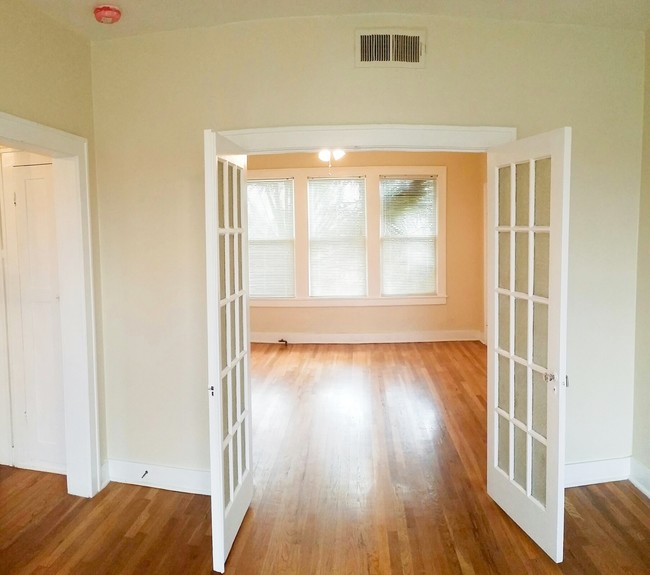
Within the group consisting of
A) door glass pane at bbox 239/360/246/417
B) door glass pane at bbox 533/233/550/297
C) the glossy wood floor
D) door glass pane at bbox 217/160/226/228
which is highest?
door glass pane at bbox 217/160/226/228

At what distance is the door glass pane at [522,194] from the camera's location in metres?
2.28

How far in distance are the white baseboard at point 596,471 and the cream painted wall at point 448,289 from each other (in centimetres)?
390

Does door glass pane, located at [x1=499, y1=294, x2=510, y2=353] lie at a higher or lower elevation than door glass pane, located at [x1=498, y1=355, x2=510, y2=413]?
higher

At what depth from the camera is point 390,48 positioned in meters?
2.50

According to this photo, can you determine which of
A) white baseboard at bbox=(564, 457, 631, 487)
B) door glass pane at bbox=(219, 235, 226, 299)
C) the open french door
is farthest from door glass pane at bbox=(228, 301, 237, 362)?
white baseboard at bbox=(564, 457, 631, 487)

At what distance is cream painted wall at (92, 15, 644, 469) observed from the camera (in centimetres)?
254

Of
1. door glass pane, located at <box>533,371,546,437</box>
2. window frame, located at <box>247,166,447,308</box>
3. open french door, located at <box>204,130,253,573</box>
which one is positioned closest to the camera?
open french door, located at <box>204,130,253,573</box>

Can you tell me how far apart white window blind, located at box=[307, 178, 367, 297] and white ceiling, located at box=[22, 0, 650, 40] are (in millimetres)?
4072

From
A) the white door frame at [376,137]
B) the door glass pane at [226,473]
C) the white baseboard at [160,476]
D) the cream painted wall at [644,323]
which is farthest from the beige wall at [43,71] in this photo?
the cream painted wall at [644,323]

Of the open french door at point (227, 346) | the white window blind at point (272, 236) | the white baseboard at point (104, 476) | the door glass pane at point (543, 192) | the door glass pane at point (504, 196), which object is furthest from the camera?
the white window blind at point (272, 236)

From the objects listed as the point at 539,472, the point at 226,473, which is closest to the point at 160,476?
the point at 226,473

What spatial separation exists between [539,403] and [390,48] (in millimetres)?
2035

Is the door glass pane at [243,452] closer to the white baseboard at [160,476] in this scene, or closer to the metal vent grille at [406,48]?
the white baseboard at [160,476]

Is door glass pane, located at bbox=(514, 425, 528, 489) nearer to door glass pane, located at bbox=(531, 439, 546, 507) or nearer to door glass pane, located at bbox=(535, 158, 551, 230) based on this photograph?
door glass pane, located at bbox=(531, 439, 546, 507)
